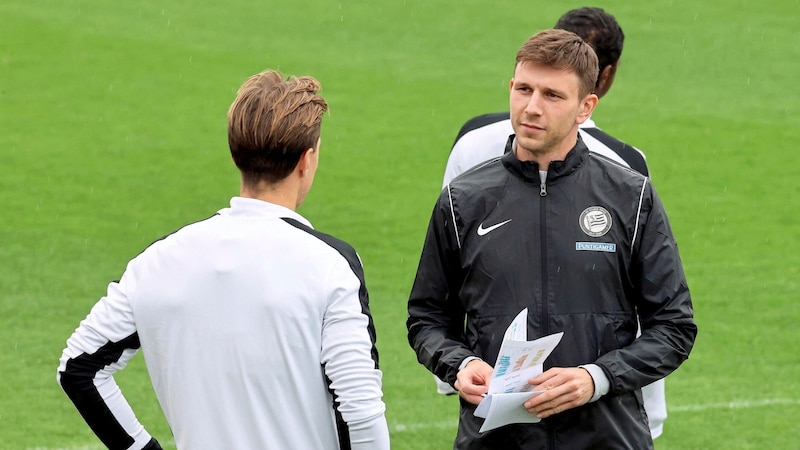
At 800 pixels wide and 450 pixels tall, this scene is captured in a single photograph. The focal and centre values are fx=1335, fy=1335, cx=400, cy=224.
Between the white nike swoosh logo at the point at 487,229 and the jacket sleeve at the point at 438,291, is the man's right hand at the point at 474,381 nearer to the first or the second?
the jacket sleeve at the point at 438,291

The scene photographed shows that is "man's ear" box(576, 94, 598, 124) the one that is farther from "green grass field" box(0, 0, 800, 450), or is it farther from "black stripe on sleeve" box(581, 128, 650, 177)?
"green grass field" box(0, 0, 800, 450)

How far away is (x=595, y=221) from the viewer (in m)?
3.61

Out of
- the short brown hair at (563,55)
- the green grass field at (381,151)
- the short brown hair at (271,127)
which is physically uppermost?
the short brown hair at (563,55)

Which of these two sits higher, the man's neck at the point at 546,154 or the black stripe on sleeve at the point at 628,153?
the man's neck at the point at 546,154

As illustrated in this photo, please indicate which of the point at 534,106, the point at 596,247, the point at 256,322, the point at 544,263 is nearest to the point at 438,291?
the point at 544,263

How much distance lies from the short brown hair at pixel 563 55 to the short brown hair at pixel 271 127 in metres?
0.87

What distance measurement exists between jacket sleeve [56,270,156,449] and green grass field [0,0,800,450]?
3.86 meters

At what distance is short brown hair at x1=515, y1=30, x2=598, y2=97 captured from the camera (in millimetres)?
3744

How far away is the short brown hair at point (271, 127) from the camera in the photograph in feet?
10.0

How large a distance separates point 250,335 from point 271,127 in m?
0.48

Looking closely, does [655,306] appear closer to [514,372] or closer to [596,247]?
[596,247]

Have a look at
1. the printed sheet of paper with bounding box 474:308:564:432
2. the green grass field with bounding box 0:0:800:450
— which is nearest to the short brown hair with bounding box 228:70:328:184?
the printed sheet of paper with bounding box 474:308:564:432

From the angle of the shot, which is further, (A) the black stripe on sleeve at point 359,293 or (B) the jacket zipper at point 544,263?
(B) the jacket zipper at point 544,263

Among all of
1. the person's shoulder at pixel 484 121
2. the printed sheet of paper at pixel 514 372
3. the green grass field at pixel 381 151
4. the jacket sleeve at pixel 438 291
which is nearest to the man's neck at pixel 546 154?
the jacket sleeve at pixel 438 291
